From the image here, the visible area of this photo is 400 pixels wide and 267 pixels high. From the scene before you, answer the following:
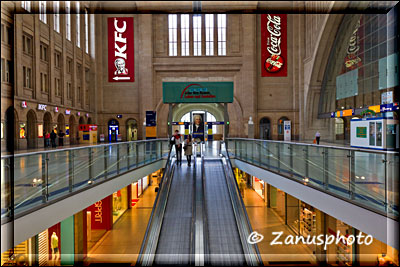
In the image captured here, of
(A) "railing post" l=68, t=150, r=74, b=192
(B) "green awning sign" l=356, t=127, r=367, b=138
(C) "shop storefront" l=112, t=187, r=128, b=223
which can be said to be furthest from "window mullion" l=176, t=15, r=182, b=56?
(A) "railing post" l=68, t=150, r=74, b=192

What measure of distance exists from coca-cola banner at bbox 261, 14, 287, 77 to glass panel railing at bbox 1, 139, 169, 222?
2640 centimetres

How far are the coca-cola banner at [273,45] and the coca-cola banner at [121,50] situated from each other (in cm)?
1440

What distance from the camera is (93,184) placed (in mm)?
8086

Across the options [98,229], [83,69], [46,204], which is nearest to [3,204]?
[46,204]

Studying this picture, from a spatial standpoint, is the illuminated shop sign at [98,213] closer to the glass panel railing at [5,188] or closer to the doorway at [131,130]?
the glass panel railing at [5,188]

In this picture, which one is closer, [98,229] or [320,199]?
[320,199]

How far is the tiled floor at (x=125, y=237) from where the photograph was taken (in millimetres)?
11312

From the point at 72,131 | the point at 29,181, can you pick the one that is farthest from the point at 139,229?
the point at 72,131

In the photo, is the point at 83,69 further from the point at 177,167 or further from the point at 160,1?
the point at 160,1

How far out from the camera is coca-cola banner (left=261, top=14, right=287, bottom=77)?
31.9 m

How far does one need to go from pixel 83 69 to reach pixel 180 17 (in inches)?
470

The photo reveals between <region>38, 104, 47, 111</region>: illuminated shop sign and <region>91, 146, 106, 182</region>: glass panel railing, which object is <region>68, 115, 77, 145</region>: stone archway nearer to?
<region>38, 104, 47, 111</region>: illuminated shop sign

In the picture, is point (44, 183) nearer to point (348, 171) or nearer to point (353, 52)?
point (348, 171)

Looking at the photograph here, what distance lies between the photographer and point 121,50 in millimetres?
32594
